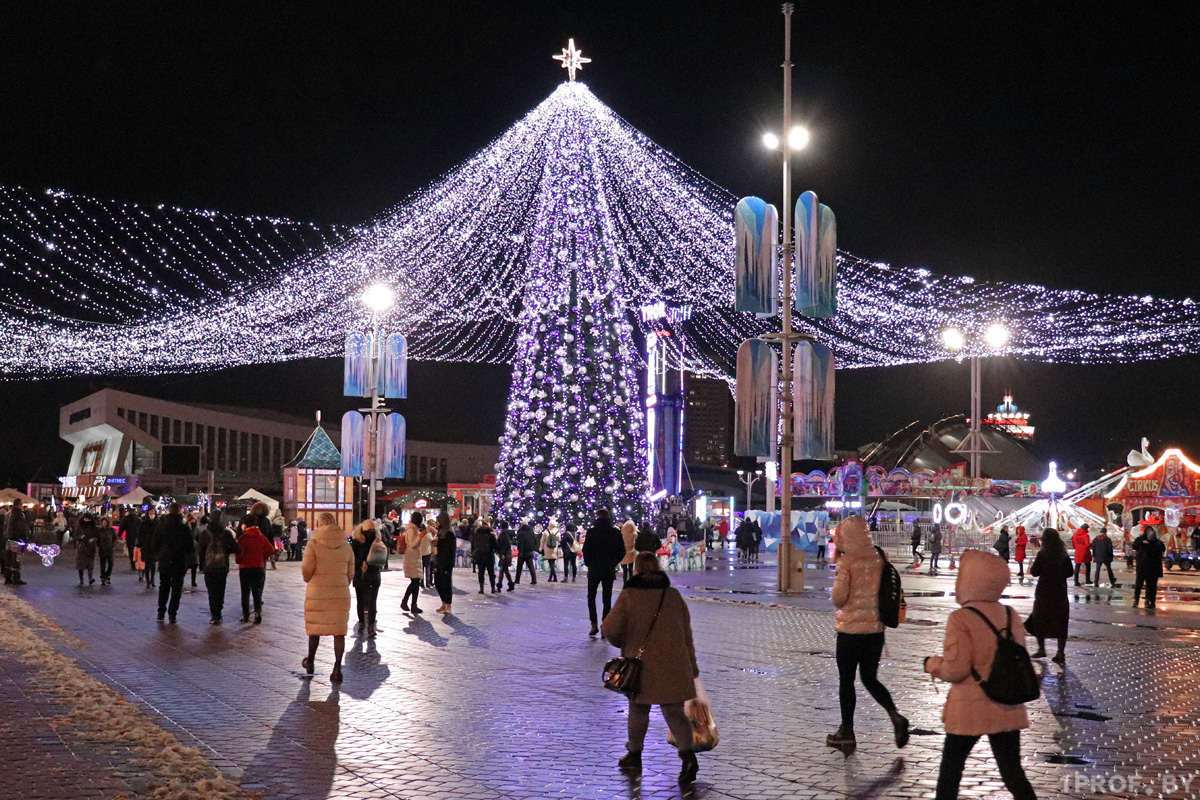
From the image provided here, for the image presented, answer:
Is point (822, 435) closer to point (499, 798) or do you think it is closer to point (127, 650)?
point (127, 650)

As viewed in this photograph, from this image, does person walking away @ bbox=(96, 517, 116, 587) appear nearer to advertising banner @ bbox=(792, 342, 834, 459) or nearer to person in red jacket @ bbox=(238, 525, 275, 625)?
person in red jacket @ bbox=(238, 525, 275, 625)

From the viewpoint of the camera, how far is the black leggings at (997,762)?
5305mm

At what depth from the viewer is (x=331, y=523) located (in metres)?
10.8

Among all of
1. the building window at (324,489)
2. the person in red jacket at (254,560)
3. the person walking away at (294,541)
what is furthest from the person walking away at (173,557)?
the building window at (324,489)

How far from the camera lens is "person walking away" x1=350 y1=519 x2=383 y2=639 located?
582 inches

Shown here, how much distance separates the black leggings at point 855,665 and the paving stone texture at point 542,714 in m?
0.26

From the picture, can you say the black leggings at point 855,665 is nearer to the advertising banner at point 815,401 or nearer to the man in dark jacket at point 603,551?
the man in dark jacket at point 603,551

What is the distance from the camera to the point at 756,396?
21.8 meters

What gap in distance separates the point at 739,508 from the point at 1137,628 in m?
73.7

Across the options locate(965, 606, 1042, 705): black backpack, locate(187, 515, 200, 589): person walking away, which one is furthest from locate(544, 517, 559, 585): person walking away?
locate(965, 606, 1042, 705): black backpack

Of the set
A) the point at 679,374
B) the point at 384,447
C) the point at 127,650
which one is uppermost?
the point at 679,374

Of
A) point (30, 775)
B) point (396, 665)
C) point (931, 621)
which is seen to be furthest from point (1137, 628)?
point (30, 775)

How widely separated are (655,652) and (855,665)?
5.50ft

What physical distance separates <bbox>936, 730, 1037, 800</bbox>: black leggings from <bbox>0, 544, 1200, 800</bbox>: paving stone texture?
2.98 ft
